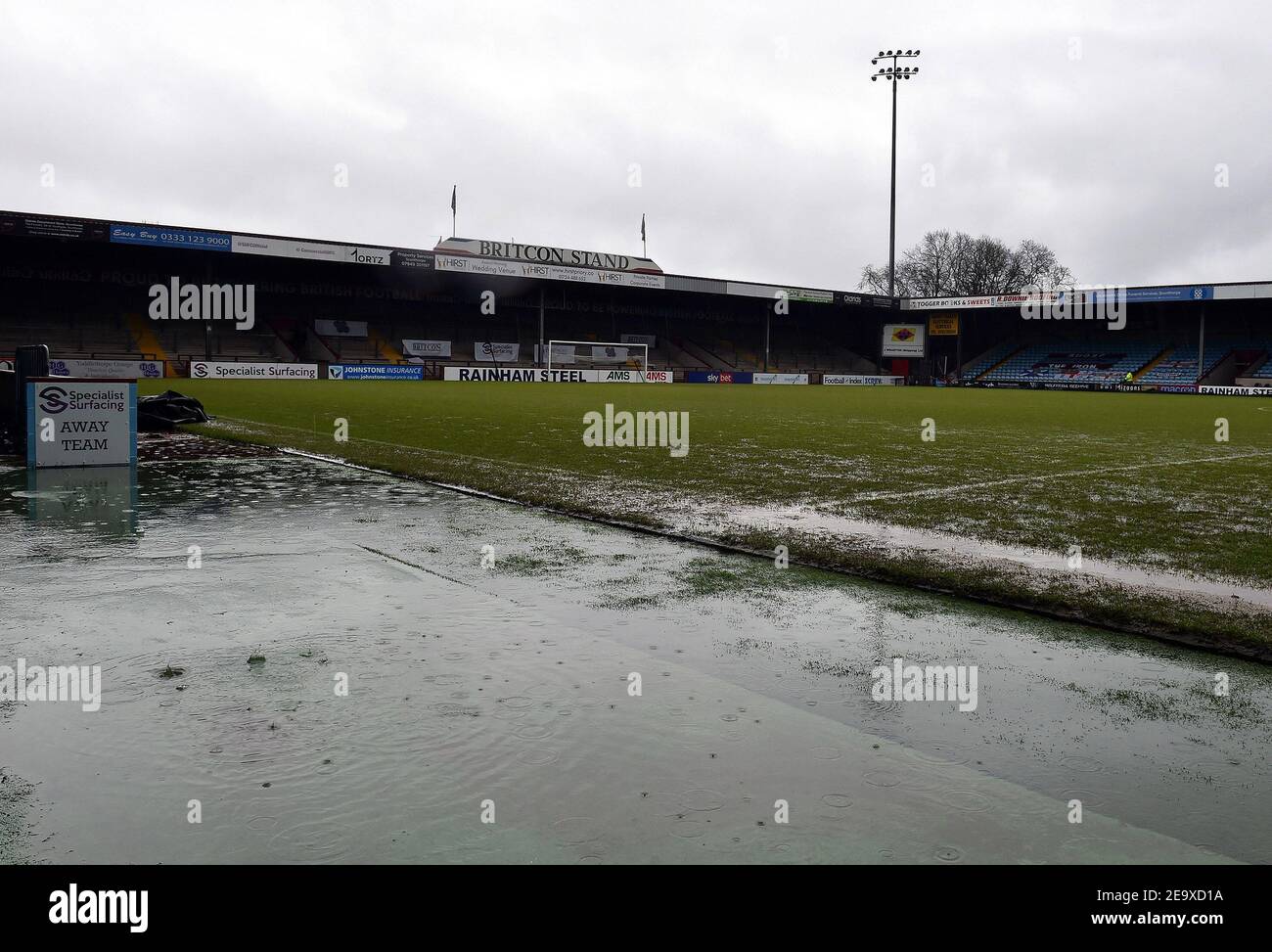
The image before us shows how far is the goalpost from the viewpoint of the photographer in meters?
63.0

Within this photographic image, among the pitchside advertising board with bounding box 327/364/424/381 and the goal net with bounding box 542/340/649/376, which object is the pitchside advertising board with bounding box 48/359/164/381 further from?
the goal net with bounding box 542/340/649/376

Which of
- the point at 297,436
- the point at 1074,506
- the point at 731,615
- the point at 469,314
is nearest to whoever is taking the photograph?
the point at 731,615

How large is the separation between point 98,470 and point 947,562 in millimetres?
10057

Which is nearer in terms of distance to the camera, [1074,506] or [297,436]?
[1074,506]

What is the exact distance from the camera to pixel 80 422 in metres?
12.4

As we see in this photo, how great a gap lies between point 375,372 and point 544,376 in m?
9.57

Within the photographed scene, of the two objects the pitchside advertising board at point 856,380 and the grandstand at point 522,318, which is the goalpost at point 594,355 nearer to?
the grandstand at point 522,318

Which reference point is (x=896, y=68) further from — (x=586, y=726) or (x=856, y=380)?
(x=586, y=726)

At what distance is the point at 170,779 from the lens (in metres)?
3.38

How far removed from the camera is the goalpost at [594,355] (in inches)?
2482

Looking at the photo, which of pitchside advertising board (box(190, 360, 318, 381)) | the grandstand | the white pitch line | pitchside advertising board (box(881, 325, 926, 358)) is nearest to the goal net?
the grandstand

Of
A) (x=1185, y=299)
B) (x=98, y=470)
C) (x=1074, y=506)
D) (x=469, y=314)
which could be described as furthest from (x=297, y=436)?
(x=1185, y=299)

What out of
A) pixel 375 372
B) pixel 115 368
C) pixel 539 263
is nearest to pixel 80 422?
pixel 115 368
